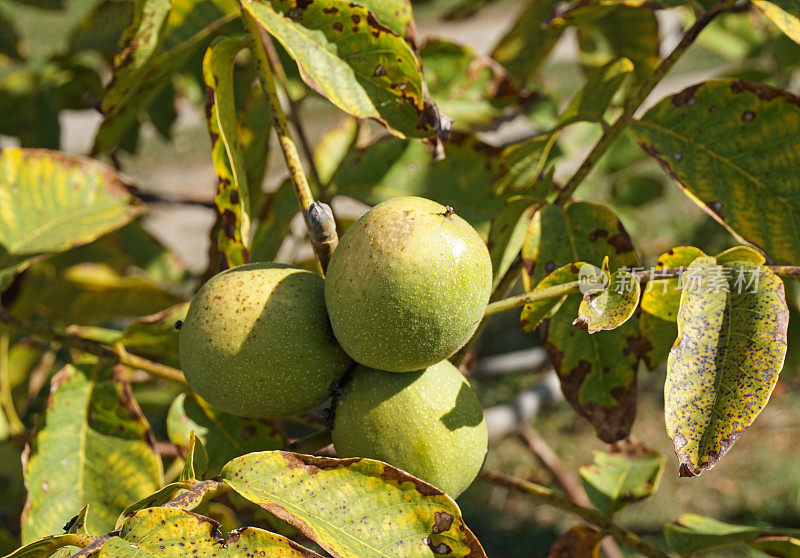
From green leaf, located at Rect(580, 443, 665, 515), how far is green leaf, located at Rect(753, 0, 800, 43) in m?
0.83

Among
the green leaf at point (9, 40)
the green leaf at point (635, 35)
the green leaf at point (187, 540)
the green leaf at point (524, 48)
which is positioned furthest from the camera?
the green leaf at point (9, 40)

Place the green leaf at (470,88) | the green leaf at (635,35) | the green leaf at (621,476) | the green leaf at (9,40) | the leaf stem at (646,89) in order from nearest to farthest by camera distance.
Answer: the leaf stem at (646,89)
the green leaf at (621,476)
the green leaf at (470,88)
the green leaf at (635,35)
the green leaf at (9,40)

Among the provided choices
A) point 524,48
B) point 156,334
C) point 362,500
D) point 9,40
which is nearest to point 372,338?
point 362,500

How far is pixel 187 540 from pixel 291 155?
22.2 inches

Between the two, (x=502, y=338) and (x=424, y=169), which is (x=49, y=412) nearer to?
(x=424, y=169)

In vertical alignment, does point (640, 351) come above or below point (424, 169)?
below

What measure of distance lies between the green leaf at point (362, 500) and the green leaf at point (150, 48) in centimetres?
72

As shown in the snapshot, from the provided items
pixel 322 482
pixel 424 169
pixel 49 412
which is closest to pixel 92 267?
pixel 49 412

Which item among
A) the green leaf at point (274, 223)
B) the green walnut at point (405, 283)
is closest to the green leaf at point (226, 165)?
the green walnut at point (405, 283)

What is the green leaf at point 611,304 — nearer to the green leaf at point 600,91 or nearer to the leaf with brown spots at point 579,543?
the green leaf at point 600,91

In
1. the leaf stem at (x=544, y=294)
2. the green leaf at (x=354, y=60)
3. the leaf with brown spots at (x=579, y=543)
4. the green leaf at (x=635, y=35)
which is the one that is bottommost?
the leaf with brown spots at (x=579, y=543)

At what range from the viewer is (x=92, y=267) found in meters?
2.34

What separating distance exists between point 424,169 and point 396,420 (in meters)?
0.62

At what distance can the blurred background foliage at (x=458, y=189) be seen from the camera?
5.13 ft
